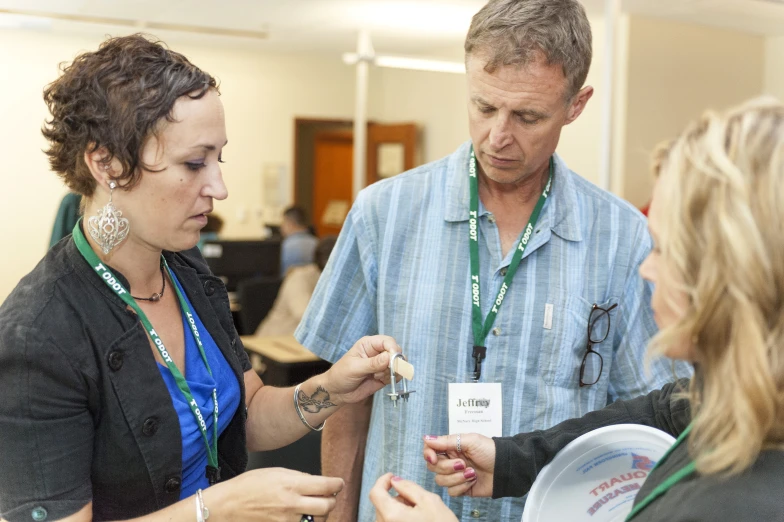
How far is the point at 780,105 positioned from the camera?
3.16 ft

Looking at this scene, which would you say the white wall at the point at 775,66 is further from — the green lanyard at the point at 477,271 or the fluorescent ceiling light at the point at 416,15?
the green lanyard at the point at 477,271

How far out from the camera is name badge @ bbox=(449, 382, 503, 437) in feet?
5.26

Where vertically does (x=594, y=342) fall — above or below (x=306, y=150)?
below

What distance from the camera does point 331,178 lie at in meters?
10.6

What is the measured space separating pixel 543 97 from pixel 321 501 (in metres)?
0.90

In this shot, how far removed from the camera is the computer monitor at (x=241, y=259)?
628 cm

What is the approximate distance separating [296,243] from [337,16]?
214 cm

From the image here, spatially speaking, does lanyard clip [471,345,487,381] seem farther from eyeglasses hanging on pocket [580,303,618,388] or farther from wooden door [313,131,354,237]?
wooden door [313,131,354,237]

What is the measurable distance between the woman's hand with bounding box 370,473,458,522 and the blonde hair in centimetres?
42

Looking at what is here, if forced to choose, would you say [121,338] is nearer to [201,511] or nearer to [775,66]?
[201,511]

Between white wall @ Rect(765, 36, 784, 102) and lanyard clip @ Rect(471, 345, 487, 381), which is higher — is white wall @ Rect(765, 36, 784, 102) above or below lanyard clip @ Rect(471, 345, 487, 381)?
above

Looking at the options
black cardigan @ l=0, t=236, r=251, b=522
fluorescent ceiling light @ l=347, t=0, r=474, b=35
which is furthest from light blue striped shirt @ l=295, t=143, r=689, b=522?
fluorescent ceiling light @ l=347, t=0, r=474, b=35

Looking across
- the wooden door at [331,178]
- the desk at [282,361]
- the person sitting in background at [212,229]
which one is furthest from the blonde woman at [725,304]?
the wooden door at [331,178]

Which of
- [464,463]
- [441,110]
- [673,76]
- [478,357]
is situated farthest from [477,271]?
A: [441,110]
